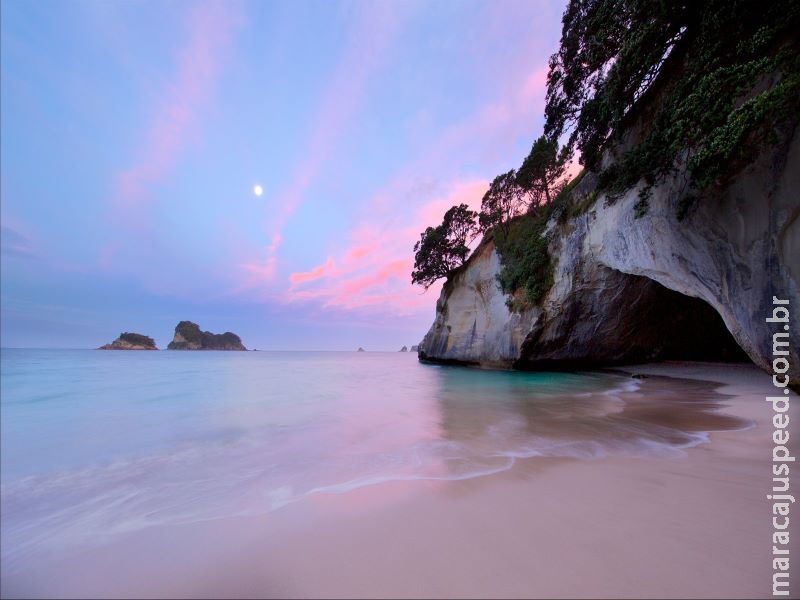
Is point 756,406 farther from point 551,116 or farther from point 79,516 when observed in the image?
point 79,516

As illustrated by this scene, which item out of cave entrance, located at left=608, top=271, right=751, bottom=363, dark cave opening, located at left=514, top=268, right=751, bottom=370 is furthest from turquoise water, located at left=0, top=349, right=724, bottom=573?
cave entrance, located at left=608, top=271, right=751, bottom=363

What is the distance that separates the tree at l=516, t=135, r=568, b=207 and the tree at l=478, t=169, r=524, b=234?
60cm

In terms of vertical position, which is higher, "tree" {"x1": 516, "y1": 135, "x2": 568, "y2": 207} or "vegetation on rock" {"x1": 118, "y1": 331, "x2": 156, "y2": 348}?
"tree" {"x1": 516, "y1": 135, "x2": 568, "y2": 207}

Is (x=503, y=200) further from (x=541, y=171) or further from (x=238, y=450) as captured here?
(x=238, y=450)

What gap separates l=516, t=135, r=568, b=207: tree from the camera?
17812mm

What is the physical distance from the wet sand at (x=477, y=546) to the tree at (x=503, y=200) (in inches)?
741

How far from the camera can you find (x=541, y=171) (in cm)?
1850

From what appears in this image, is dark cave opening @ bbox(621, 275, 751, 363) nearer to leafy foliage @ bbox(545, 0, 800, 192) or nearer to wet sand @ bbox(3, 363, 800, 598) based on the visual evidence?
leafy foliage @ bbox(545, 0, 800, 192)

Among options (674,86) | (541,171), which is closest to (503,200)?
(541,171)

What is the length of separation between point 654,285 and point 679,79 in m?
8.47

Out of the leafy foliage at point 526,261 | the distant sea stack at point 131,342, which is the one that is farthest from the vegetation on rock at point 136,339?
the leafy foliage at point 526,261

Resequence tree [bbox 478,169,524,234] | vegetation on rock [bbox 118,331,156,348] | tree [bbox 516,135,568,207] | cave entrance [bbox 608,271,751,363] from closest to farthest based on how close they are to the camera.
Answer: cave entrance [bbox 608,271,751,363]
tree [bbox 516,135,568,207]
tree [bbox 478,169,524,234]
vegetation on rock [bbox 118,331,156,348]

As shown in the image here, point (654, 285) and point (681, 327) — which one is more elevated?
point (654, 285)

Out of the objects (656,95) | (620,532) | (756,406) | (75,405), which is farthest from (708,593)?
(75,405)
